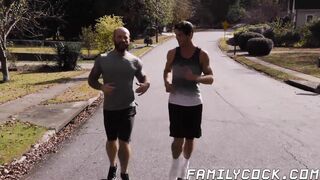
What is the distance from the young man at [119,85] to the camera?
5625mm

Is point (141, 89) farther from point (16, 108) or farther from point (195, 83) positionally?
point (16, 108)

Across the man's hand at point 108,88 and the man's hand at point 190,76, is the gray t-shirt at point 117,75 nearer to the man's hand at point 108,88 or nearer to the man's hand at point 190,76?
the man's hand at point 108,88

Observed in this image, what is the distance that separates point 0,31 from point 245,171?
1946 centimetres

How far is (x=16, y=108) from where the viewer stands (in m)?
12.3

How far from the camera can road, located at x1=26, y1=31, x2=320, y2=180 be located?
677cm

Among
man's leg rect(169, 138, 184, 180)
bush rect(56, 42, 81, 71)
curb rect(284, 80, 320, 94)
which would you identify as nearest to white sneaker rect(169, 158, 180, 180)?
man's leg rect(169, 138, 184, 180)

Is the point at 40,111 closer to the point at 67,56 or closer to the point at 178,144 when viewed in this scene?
the point at 178,144

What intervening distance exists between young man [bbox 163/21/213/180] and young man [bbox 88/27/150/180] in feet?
1.47

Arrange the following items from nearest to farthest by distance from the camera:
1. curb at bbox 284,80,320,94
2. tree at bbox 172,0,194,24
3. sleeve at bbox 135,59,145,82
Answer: sleeve at bbox 135,59,145,82 < curb at bbox 284,80,320,94 < tree at bbox 172,0,194,24

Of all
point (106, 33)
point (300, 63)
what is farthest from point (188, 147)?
point (300, 63)

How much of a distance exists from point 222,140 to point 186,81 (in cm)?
325

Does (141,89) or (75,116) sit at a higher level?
(141,89)

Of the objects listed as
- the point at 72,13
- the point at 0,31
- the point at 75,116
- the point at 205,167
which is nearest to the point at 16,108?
the point at 75,116

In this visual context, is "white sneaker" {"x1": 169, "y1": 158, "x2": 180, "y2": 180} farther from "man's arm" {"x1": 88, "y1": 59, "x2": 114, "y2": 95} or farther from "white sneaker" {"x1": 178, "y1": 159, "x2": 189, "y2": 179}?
"man's arm" {"x1": 88, "y1": 59, "x2": 114, "y2": 95}
